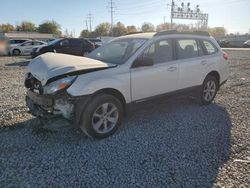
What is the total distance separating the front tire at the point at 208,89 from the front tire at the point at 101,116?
250 cm

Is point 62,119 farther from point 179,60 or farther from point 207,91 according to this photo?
point 207,91

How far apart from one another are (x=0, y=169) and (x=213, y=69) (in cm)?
490

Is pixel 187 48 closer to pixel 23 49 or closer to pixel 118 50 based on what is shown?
pixel 118 50

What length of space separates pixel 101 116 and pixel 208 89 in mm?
3116

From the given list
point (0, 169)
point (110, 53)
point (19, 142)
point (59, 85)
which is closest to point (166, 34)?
point (110, 53)

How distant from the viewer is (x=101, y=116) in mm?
3902

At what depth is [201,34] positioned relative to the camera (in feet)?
18.4

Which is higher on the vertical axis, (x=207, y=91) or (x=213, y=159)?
(x=207, y=91)

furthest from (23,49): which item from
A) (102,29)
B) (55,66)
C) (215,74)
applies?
(102,29)

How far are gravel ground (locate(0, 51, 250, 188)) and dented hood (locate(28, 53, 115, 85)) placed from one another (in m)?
0.93

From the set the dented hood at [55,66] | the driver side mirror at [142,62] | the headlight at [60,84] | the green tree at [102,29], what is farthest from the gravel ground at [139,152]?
the green tree at [102,29]

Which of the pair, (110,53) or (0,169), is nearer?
(0,169)

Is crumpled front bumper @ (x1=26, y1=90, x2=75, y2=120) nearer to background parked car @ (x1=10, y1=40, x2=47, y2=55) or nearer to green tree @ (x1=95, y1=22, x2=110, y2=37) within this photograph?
background parked car @ (x1=10, y1=40, x2=47, y2=55)

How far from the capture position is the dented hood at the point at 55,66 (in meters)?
3.55
